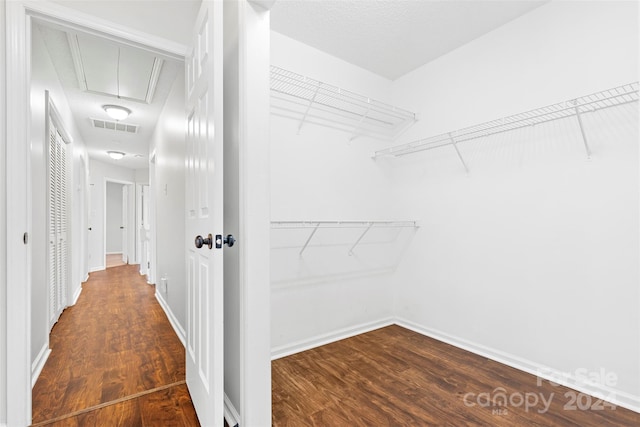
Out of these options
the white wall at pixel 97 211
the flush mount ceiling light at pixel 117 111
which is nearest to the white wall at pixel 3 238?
the flush mount ceiling light at pixel 117 111

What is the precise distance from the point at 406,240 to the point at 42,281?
9.52ft

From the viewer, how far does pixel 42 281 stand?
221 centimetres

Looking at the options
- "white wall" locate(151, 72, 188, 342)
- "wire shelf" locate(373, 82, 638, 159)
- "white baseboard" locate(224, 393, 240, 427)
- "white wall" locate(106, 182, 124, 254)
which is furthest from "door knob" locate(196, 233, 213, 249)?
"white wall" locate(106, 182, 124, 254)

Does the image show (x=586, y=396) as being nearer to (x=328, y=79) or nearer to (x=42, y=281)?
(x=328, y=79)

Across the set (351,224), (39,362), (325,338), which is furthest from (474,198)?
(39,362)

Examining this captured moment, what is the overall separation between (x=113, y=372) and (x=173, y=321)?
856mm

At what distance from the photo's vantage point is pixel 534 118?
6.55ft

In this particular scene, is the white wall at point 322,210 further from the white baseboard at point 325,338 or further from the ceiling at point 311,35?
the ceiling at point 311,35

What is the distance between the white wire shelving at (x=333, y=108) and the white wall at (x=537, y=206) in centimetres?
28

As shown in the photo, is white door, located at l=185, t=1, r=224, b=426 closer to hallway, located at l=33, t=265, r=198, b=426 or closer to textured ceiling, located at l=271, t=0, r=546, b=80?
hallway, located at l=33, t=265, r=198, b=426

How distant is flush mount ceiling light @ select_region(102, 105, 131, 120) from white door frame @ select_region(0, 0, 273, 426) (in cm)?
209

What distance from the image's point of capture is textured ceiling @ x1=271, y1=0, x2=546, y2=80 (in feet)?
6.58

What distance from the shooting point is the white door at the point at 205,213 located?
3.95 ft

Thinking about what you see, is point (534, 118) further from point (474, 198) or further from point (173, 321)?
point (173, 321)
